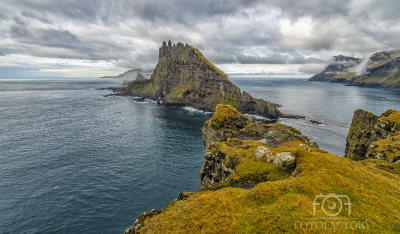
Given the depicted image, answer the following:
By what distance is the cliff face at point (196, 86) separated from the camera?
5349 inches

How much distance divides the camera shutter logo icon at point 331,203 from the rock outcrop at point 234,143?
224 inches

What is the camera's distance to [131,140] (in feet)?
243

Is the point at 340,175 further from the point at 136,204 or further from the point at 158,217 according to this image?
the point at 136,204

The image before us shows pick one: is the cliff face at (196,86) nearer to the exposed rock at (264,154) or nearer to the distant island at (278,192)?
the distant island at (278,192)

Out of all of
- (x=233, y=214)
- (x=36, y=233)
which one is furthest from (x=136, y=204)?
(x=233, y=214)

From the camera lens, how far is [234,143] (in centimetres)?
3281

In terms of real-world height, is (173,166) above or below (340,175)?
below

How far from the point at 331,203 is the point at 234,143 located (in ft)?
60.4

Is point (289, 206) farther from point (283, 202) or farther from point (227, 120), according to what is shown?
point (227, 120)

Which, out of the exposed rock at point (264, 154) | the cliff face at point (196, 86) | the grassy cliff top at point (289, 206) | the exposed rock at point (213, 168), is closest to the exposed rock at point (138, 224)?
the grassy cliff top at point (289, 206)

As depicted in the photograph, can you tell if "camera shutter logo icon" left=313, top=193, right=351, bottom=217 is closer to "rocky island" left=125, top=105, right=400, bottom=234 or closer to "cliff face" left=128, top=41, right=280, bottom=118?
"rocky island" left=125, top=105, right=400, bottom=234

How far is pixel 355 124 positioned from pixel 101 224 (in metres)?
66.2

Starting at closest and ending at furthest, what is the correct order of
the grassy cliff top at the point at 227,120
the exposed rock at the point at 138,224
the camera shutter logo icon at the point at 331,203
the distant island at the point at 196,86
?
the camera shutter logo icon at the point at 331,203, the exposed rock at the point at 138,224, the grassy cliff top at the point at 227,120, the distant island at the point at 196,86

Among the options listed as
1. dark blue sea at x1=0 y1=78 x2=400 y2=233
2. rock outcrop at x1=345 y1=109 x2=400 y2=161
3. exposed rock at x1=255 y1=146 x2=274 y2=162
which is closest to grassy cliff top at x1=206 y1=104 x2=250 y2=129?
dark blue sea at x1=0 y1=78 x2=400 y2=233
